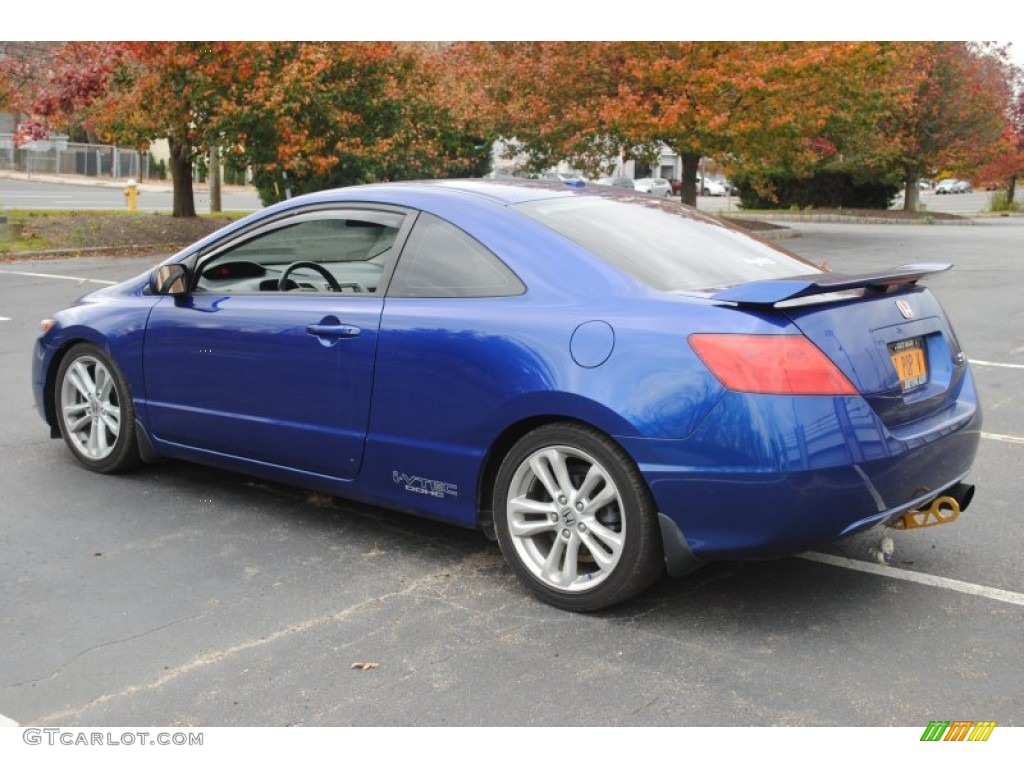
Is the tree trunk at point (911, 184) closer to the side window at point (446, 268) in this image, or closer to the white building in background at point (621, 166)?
the white building in background at point (621, 166)

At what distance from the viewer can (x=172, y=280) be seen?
→ 563cm

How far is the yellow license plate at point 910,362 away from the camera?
4199mm

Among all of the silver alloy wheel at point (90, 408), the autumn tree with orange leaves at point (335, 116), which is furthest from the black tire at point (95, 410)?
the autumn tree with orange leaves at point (335, 116)

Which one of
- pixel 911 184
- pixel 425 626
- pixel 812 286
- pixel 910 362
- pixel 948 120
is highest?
pixel 948 120

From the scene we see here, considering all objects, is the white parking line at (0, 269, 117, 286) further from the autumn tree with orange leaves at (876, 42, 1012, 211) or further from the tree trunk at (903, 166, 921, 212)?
the tree trunk at (903, 166, 921, 212)

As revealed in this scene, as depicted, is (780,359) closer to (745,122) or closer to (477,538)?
(477,538)

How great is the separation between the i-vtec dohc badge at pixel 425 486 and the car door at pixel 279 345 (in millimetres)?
222

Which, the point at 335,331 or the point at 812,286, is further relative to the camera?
the point at 335,331

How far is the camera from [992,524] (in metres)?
5.34

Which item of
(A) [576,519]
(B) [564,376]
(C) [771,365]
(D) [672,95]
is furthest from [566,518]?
(D) [672,95]

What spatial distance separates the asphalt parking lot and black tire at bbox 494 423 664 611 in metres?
0.12

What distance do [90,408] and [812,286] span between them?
3867 millimetres

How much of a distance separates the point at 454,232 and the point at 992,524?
2705 mm

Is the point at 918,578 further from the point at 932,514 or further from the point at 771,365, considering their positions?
the point at 771,365
